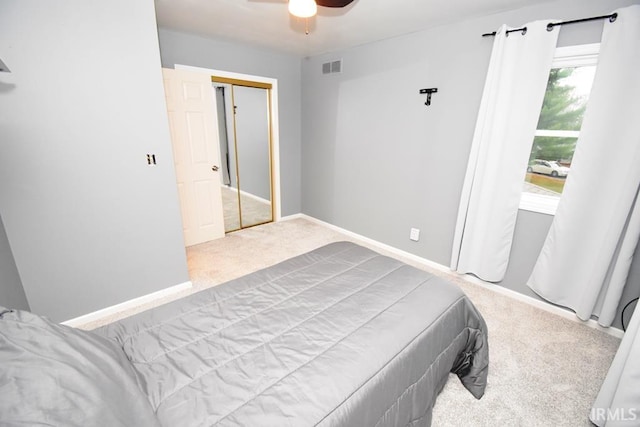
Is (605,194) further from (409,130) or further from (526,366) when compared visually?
(409,130)

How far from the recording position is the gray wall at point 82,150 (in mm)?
1638

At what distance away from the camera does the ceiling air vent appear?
3.48 metres

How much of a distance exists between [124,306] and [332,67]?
349 cm

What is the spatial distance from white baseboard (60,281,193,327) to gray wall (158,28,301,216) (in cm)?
221

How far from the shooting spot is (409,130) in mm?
2969

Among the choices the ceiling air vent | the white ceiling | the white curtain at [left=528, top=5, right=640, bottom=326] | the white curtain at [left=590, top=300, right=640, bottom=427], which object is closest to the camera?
the white curtain at [left=590, top=300, right=640, bottom=427]

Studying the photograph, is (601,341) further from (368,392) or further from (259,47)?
(259,47)

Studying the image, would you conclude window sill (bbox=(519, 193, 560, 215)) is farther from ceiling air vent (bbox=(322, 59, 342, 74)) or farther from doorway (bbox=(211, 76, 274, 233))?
doorway (bbox=(211, 76, 274, 233))

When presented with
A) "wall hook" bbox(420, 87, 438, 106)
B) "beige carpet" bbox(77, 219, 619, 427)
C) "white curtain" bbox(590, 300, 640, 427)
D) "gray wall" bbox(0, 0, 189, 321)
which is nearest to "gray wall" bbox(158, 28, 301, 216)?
"gray wall" bbox(0, 0, 189, 321)

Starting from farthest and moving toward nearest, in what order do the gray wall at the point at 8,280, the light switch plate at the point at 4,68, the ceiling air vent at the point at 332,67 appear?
the ceiling air vent at the point at 332,67 → the gray wall at the point at 8,280 → the light switch plate at the point at 4,68

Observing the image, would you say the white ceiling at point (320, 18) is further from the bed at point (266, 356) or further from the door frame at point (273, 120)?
the bed at point (266, 356)

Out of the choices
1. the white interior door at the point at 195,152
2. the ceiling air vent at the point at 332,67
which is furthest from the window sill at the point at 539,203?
the white interior door at the point at 195,152

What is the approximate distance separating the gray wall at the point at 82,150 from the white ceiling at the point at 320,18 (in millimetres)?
721

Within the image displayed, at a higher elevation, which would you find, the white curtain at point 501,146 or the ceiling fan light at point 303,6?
the ceiling fan light at point 303,6
